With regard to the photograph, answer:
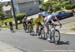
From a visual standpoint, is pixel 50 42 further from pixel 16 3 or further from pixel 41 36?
pixel 16 3

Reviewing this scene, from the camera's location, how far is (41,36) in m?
19.3

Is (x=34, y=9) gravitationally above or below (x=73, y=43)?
below

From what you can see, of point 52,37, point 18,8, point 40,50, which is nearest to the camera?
point 40,50

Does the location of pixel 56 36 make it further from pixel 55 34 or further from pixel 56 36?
pixel 55 34

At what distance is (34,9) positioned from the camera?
79.9 meters

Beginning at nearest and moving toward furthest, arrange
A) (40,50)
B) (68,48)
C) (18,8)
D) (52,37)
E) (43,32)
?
1. (68,48)
2. (40,50)
3. (52,37)
4. (43,32)
5. (18,8)

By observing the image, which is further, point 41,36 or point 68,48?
point 41,36

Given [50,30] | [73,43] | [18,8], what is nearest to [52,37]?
[50,30]

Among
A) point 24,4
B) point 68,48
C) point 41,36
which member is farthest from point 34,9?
point 68,48

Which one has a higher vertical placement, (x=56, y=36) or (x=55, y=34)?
(x=55, y=34)

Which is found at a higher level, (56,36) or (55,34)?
(55,34)

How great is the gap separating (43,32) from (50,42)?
2.12 metres

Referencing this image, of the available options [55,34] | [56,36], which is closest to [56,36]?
[56,36]

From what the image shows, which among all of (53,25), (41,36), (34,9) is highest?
(53,25)
